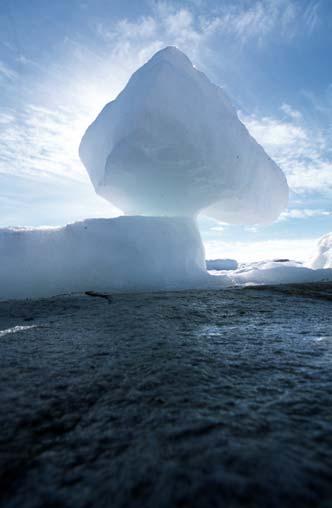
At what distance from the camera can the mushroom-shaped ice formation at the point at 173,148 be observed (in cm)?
691

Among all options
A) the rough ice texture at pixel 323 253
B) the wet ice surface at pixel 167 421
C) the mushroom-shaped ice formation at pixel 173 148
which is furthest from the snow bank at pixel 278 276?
the wet ice surface at pixel 167 421

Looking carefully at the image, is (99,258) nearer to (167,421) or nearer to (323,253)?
(167,421)

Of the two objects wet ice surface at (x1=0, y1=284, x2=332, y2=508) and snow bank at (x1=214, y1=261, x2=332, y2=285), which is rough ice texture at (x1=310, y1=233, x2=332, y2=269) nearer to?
snow bank at (x1=214, y1=261, x2=332, y2=285)

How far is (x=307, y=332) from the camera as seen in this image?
1.59 meters

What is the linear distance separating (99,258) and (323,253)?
30.5ft

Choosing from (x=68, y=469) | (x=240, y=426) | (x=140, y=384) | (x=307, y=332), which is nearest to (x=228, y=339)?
(x=307, y=332)

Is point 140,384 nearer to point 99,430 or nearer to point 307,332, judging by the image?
point 99,430

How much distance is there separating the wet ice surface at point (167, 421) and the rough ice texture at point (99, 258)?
464 centimetres

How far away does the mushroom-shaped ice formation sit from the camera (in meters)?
6.91

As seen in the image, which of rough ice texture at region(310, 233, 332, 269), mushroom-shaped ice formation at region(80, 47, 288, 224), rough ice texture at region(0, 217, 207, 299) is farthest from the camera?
rough ice texture at region(310, 233, 332, 269)

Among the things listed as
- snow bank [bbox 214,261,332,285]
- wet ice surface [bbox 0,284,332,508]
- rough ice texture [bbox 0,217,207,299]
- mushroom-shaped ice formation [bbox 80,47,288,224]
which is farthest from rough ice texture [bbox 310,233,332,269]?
wet ice surface [bbox 0,284,332,508]

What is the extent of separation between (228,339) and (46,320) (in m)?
1.54

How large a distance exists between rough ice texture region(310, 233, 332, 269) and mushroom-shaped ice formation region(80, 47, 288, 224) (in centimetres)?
338

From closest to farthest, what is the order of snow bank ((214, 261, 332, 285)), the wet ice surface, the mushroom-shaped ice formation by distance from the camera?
1. the wet ice surface
2. the mushroom-shaped ice formation
3. snow bank ((214, 261, 332, 285))
